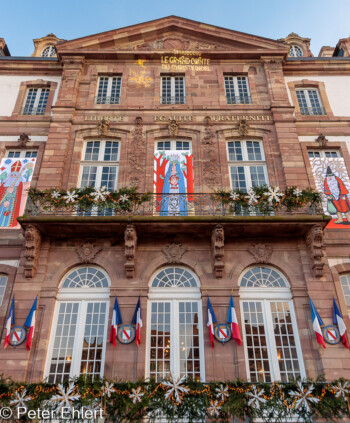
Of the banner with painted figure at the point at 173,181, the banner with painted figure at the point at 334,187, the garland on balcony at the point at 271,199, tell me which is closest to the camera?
the garland on balcony at the point at 271,199

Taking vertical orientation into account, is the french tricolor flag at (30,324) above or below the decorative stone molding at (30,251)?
below

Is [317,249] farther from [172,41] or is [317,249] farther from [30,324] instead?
[172,41]

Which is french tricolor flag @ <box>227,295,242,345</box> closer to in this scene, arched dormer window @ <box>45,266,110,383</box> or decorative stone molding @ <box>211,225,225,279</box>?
decorative stone molding @ <box>211,225,225,279</box>

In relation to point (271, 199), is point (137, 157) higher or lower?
higher

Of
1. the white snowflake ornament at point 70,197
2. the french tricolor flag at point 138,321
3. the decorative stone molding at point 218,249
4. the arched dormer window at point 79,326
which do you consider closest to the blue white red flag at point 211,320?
the decorative stone molding at point 218,249

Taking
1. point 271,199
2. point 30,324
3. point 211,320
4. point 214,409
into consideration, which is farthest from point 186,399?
point 271,199

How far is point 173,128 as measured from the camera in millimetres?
14867

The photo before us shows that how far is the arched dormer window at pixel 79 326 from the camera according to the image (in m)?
10.6

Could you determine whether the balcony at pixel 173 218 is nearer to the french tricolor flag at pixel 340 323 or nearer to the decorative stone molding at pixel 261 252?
the decorative stone molding at pixel 261 252

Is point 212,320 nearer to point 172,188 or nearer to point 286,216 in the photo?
point 286,216

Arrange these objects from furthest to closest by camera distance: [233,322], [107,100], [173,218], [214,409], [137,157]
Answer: [107,100] < [137,157] < [173,218] < [233,322] < [214,409]

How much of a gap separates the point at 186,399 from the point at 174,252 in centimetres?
464

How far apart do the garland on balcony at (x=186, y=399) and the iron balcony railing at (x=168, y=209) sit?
5272 millimetres

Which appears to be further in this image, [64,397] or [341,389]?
[341,389]
